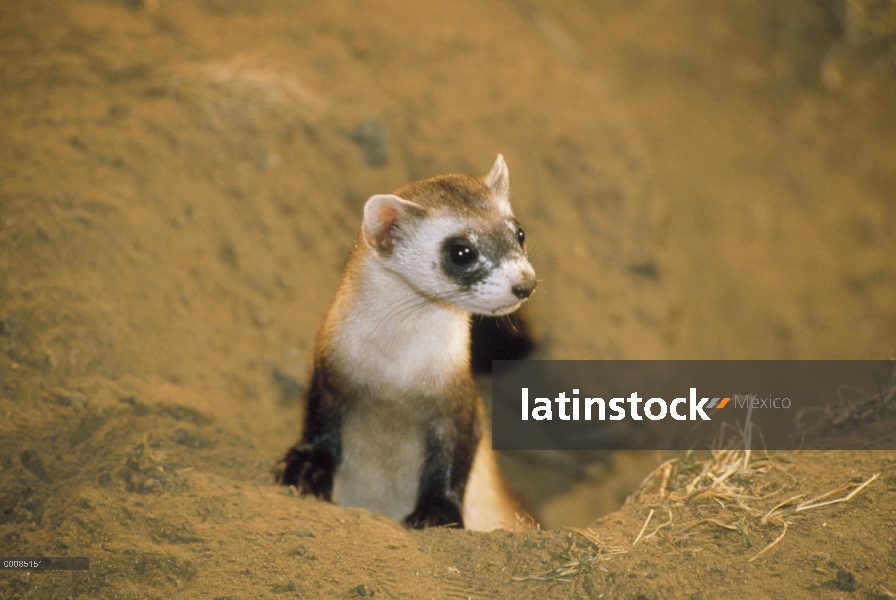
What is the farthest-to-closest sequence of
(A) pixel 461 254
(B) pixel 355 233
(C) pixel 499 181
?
1. (B) pixel 355 233
2. (C) pixel 499 181
3. (A) pixel 461 254

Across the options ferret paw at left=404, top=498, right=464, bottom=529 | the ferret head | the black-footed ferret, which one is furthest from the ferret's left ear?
ferret paw at left=404, top=498, right=464, bottom=529

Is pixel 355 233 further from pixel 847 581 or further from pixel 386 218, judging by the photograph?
pixel 847 581

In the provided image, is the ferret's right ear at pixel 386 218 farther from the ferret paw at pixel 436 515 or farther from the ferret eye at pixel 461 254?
the ferret paw at pixel 436 515

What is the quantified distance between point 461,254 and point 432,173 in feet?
7.06

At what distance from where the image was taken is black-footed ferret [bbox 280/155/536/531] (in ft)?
11.2

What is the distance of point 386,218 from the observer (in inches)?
137

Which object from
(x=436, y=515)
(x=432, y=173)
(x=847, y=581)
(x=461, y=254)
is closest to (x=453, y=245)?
(x=461, y=254)

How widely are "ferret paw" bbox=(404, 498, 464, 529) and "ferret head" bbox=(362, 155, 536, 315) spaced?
0.98 m

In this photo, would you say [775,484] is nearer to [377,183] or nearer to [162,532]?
[162,532]

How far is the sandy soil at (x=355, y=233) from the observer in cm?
288

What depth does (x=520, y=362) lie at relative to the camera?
5.90 m

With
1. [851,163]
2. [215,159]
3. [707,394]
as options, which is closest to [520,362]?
[707,394]

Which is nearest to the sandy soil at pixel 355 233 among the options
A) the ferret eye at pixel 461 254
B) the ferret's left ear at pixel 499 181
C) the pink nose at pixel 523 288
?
the pink nose at pixel 523 288

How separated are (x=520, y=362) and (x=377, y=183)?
177 centimetres
